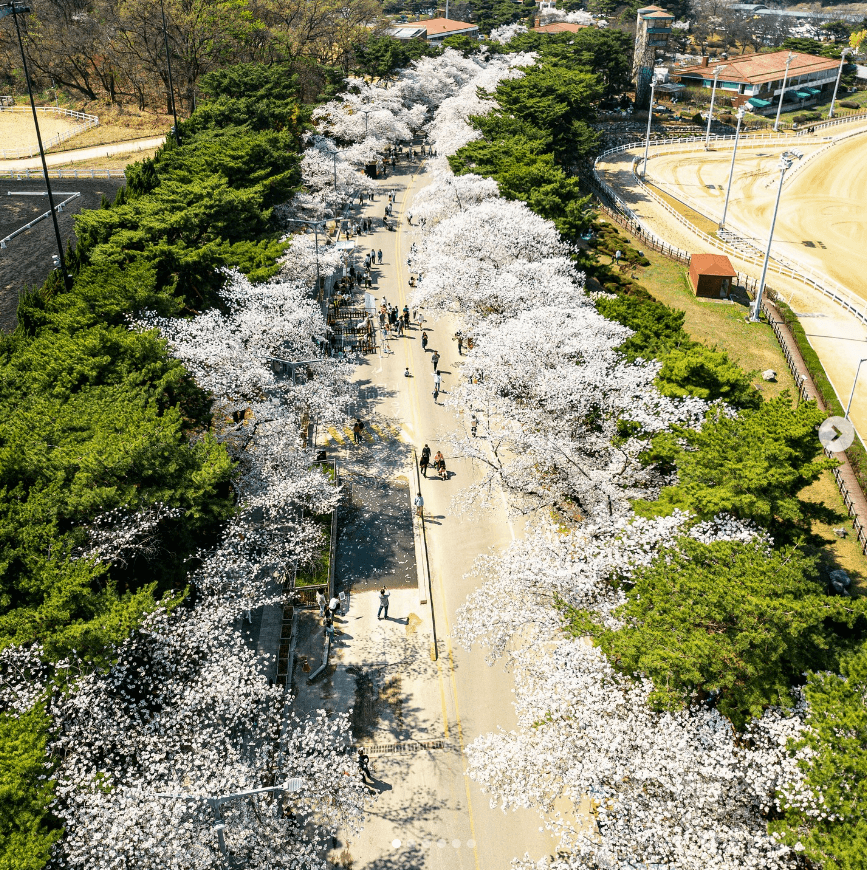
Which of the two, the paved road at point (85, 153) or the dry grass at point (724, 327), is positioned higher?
the paved road at point (85, 153)

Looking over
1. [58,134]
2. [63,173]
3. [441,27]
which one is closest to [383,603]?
[63,173]

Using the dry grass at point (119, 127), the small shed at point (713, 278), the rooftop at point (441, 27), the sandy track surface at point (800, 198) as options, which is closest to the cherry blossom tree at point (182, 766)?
the small shed at point (713, 278)

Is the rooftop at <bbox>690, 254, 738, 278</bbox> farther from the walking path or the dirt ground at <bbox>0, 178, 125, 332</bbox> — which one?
the dirt ground at <bbox>0, 178, 125, 332</bbox>

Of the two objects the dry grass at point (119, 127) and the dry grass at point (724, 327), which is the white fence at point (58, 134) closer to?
the dry grass at point (119, 127)

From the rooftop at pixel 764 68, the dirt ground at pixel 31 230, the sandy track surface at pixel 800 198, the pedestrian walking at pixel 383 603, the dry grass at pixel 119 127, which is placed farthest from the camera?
the rooftop at pixel 764 68

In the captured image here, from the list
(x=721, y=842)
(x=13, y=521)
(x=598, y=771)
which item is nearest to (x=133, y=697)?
(x=13, y=521)

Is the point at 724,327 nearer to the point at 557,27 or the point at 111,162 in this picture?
the point at 111,162
